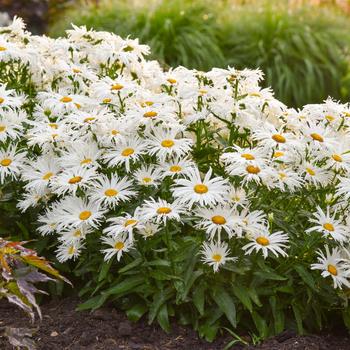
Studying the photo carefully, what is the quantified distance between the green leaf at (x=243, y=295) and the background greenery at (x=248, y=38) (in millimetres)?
3810

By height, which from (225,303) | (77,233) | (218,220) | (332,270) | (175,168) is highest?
(175,168)

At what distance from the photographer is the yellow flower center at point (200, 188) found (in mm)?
2887

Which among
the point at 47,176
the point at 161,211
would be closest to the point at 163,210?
the point at 161,211

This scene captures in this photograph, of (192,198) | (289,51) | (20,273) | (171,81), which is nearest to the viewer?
(20,273)

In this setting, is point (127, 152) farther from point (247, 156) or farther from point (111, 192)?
point (247, 156)

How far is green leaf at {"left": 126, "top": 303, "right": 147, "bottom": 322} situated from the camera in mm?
3025

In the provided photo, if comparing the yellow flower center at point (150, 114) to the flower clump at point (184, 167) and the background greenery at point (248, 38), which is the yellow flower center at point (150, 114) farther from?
the background greenery at point (248, 38)

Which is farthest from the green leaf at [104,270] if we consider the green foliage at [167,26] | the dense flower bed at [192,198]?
the green foliage at [167,26]

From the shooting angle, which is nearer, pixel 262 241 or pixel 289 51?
pixel 262 241

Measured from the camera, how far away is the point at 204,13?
24.1 feet

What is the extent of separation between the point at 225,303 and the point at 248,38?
4.48m

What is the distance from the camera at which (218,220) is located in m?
2.85

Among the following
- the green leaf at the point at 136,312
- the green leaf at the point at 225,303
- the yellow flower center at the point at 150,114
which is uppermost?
the yellow flower center at the point at 150,114

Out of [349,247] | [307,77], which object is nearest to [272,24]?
[307,77]
